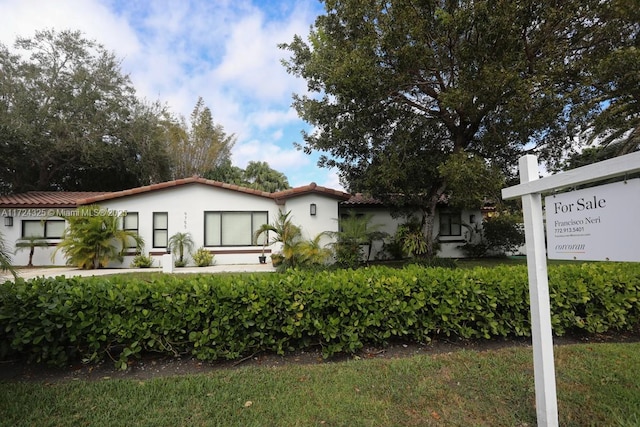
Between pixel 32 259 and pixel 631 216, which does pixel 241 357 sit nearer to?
pixel 631 216

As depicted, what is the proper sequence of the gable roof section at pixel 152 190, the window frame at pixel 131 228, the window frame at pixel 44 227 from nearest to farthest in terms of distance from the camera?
1. the gable roof section at pixel 152 190
2. the window frame at pixel 131 228
3. the window frame at pixel 44 227

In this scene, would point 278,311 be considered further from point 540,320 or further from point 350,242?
point 350,242

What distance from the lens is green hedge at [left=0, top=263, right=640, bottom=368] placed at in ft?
11.5

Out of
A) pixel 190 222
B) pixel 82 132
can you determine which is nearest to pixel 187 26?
pixel 190 222

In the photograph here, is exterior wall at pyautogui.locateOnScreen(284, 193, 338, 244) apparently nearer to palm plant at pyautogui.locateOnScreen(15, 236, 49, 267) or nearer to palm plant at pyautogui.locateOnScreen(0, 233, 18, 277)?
palm plant at pyautogui.locateOnScreen(0, 233, 18, 277)

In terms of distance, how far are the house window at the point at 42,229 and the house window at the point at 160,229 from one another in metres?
4.48

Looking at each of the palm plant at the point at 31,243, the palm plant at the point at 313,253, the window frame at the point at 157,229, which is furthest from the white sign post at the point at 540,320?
the palm plant at the point at 31,243

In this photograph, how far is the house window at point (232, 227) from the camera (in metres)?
13.0

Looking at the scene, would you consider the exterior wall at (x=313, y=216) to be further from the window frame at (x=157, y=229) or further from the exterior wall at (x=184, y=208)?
the window frame at (x=157, y=229)

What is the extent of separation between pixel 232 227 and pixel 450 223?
34.1ft

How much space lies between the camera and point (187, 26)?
9.55 metres

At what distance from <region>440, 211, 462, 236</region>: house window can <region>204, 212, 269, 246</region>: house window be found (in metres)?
8.67

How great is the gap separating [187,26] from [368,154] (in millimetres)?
6881

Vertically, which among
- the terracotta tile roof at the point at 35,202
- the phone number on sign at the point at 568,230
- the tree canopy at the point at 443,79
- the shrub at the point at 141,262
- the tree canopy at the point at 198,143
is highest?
the tree canopy at the point at 198,143
